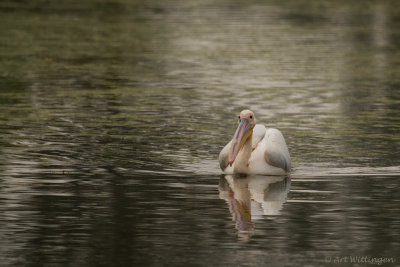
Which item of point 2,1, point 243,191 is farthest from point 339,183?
point 2,1

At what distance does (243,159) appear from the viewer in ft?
41.0

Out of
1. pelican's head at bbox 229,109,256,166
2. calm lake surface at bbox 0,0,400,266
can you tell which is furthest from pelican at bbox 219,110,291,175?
calm lake surface at bbox 0,0,400,266

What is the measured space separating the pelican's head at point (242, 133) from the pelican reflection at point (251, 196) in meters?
0.34

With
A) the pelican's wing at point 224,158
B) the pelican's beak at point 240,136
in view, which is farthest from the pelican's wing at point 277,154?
the pelican's wing at point 224,158

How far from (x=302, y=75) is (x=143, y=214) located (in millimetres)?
13215

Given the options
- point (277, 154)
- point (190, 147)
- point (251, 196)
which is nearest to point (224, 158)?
point (277, 154)

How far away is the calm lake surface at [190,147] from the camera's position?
9.07 meters

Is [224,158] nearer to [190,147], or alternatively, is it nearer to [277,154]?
[277,154]

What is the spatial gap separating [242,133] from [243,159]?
0.31m

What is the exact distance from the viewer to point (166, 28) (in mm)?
33438

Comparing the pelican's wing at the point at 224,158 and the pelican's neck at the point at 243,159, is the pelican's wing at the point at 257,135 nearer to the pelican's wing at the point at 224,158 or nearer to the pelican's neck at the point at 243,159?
the pelican's neck at the point at 243,159

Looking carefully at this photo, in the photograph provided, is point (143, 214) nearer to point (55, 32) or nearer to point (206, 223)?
point (206, 223)

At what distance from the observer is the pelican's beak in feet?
39.9

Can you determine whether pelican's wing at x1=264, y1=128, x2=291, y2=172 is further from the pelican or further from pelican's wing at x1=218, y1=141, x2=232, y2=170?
pelican's wing at x1=218, y1=141, x2=232, y2=170
